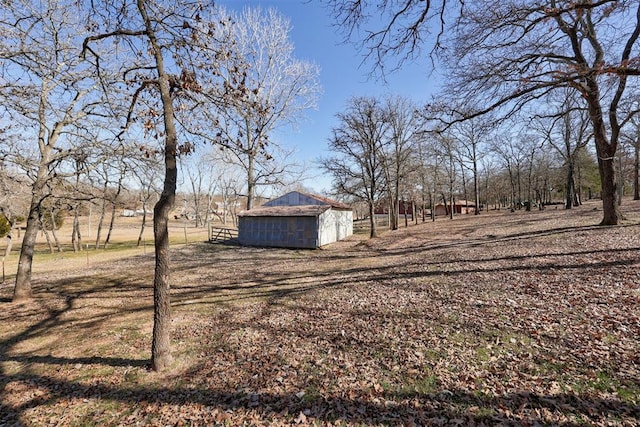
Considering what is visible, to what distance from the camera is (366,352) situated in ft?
15.8

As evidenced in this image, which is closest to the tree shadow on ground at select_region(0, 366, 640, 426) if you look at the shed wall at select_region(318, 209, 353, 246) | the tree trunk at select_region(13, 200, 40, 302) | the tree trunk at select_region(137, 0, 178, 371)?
the tree trunk at select_region(137, 0, 178, 371)

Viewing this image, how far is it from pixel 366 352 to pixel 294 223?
57.6ft

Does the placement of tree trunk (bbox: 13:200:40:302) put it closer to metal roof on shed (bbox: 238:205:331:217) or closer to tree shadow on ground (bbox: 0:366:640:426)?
tree shadow on ground (bbox: 0:366:640:426)

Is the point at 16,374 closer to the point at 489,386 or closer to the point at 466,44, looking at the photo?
the point at 489,386

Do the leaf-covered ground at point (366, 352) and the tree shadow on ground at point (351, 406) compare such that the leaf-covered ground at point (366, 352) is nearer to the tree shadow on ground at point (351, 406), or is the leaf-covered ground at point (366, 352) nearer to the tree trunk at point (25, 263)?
the tree shadow on ground at point (351, 406)

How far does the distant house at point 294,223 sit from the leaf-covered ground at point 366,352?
12.1m

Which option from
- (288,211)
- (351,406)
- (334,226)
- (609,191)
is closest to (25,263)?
(351,406)

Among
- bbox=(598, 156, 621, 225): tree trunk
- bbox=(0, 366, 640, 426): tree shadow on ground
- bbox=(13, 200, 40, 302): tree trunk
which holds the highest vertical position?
bbox=(598, 156, 621, 225): tree trunk

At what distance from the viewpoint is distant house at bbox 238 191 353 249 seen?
2133 cm

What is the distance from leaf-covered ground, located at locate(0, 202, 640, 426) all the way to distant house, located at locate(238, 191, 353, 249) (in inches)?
476

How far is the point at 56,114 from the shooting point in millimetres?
8961

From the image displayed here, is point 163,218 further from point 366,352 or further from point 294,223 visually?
point 294,223

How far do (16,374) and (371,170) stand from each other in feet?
70.5

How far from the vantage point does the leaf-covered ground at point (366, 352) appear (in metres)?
3.49
